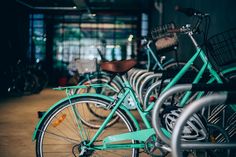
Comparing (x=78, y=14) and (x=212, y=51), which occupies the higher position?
(x=78, y=14)

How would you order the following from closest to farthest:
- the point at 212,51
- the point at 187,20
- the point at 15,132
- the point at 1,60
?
1. the point at 212,51
2. the point at 15,132
3. the point at 187,20
4. the point at 1,60

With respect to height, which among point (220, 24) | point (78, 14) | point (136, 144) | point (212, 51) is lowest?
point (136, 144)

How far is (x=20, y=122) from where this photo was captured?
19.4 feet

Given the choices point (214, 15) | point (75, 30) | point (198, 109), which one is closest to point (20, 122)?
point (214, 15)

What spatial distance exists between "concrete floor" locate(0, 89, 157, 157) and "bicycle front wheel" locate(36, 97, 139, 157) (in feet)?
0.97

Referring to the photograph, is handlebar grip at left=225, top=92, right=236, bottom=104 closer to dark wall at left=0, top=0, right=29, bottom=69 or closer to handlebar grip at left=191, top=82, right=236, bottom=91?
handlebar grip at left=191, top=82, right=236, bottom=91

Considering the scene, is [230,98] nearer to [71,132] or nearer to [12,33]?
[71,132]

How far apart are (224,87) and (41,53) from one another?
13.3 metres

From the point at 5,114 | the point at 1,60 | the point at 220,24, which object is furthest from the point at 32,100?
the point at 220,24

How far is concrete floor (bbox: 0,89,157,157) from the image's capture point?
4.18 meters

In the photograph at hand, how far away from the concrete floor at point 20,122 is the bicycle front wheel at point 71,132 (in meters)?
0.30

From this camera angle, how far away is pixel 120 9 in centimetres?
1416

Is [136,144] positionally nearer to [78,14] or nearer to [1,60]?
A: [1,60]

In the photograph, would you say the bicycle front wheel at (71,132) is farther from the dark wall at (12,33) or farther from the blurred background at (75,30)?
the blurred background at (75,30)
